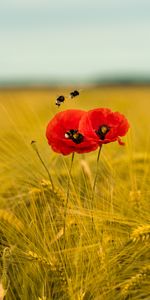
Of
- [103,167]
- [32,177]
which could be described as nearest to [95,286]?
[32,177]

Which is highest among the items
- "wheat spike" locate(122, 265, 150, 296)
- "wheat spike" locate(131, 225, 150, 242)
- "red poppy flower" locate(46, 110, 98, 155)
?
"red poppy flower" locate(46, 110, 98, 155)

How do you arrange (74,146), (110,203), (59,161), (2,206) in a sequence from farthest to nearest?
(59,161) → (2,206) → (110,203) → (74,146)

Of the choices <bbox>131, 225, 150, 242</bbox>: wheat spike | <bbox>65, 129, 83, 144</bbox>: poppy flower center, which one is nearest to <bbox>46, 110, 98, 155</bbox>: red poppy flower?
<bbox>65, 129, 83, 144</bbox>: poppy flower center

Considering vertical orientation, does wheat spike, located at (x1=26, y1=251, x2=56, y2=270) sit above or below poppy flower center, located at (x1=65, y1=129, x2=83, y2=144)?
below

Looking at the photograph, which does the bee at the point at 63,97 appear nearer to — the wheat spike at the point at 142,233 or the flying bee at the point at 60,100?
the flying bee at the point at 60,100

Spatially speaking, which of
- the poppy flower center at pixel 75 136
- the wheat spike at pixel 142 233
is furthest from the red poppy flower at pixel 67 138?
the wheat spike at pixel 142 233

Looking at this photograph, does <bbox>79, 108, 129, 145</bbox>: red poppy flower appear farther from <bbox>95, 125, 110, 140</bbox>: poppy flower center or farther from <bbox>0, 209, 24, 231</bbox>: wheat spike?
<bbox>0, 209, 24, 231</bbox>: wheat spike

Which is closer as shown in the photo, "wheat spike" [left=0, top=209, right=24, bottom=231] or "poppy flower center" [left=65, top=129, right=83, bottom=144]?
"poppy flower center" [left=65, top=129, right=83, bottom=144]

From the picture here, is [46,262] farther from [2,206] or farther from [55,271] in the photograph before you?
[2,206]
